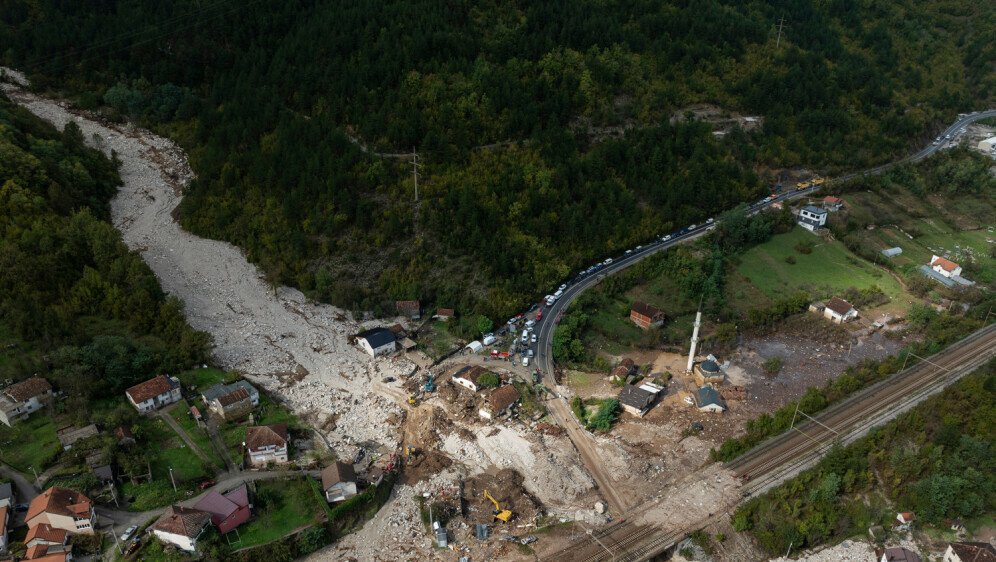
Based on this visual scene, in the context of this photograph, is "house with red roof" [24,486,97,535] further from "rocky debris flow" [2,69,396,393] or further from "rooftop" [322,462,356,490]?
"rocky debris flow" [2,69,396,393]

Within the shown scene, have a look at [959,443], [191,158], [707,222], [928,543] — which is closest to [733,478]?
[928,543]

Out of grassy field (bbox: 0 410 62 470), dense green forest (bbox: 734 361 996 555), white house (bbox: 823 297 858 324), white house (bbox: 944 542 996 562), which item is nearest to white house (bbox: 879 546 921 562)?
white house (bbox: 944 542 996 562)

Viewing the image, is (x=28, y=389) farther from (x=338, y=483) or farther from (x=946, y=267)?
(x=946, y=267)

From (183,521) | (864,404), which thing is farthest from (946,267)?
(183,521)

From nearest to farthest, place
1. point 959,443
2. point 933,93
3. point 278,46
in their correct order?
point 959,443, point 278,46, point 933,93

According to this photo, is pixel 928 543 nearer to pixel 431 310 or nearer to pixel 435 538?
pixel 435 538

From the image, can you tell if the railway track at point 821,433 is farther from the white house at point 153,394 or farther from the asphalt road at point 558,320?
the white house at point 153,394

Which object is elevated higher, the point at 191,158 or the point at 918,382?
the point at 191,158
